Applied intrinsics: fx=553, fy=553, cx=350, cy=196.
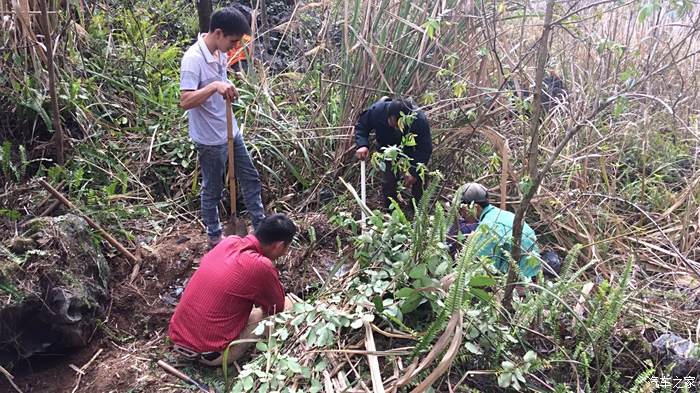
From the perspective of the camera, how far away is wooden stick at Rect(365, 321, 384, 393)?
1.72m

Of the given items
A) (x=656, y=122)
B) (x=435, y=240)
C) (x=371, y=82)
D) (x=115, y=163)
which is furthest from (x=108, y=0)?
(x=656, y=122)

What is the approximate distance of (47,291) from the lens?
2.89 m

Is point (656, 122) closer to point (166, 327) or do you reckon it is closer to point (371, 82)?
point (371, 82)

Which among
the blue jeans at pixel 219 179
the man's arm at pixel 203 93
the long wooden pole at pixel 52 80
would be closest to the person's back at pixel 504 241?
the blue jeans at pixel 219 179

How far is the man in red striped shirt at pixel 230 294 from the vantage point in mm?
2641

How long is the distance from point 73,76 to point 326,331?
3.80 metres

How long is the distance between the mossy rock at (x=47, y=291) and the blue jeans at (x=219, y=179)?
0.76 meters

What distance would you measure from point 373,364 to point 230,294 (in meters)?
1.08

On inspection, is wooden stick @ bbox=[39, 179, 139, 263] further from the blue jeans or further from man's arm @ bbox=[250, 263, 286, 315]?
man's arm @ bbox=[250, 263, 286, 315]

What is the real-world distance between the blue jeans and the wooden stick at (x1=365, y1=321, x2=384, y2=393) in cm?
193

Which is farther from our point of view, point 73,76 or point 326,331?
point 73,76

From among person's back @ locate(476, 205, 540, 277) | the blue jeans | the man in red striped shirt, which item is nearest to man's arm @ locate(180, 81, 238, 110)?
the blue jeans

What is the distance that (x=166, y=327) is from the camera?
3230 mm

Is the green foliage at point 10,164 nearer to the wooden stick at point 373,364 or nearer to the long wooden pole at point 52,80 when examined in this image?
the long wooden pole at point 52,80
